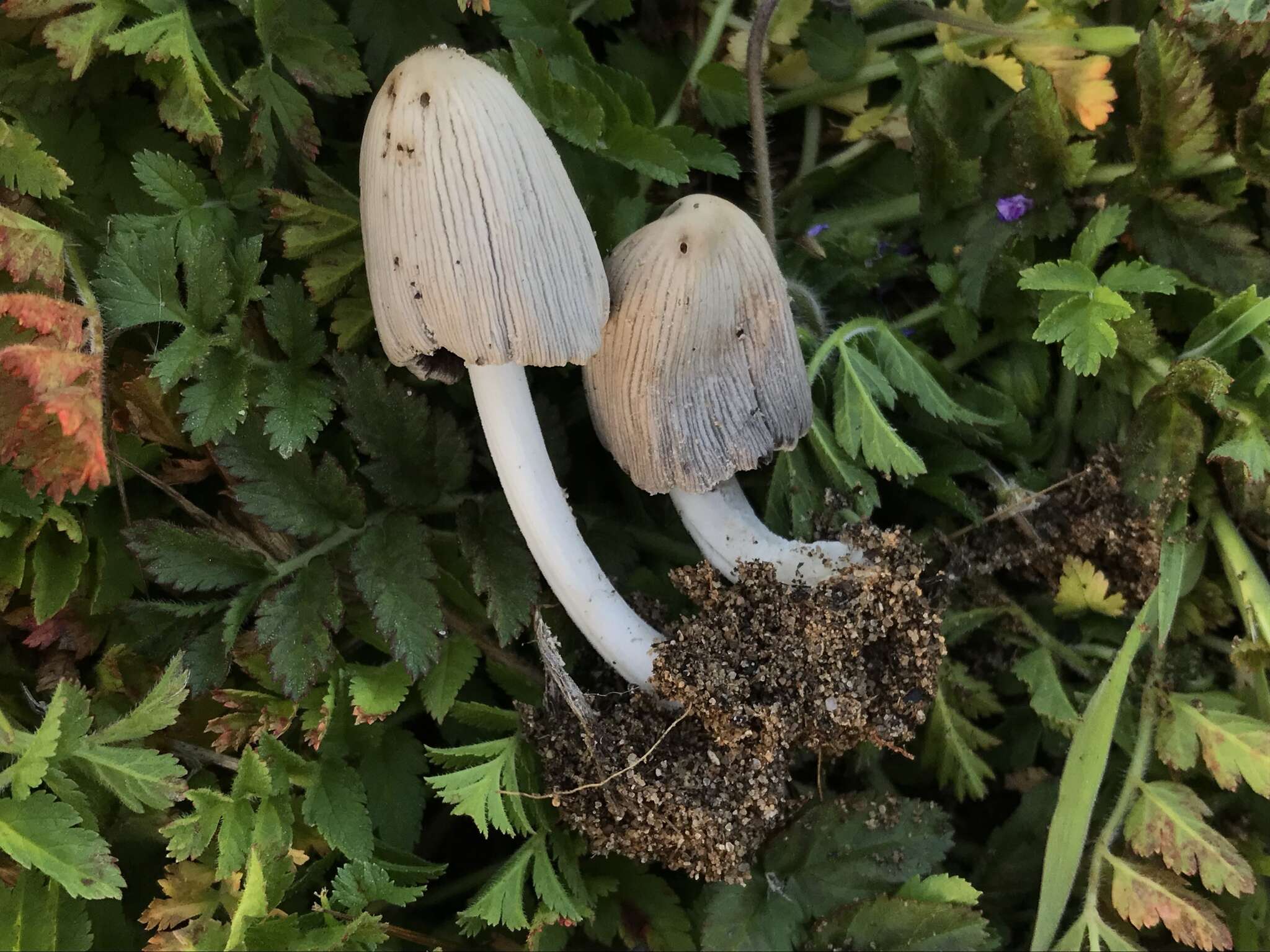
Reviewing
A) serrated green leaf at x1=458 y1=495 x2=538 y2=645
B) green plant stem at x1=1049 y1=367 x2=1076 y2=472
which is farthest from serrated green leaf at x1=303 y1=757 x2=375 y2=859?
green plant stem at x1=1049 y1=367 x2=1076 y2=472

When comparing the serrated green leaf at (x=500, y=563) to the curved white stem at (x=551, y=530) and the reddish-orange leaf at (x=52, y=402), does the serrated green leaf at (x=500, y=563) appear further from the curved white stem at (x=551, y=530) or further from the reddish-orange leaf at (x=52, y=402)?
the reddish-orange leaf at (x=52, y=402)

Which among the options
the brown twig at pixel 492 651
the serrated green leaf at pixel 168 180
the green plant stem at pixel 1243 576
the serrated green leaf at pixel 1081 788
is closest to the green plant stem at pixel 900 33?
the green plant stem at pixel 1243 576

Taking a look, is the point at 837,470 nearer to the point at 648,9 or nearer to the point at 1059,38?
the point at 1059,38

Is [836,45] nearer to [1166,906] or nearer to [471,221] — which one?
[471,221]

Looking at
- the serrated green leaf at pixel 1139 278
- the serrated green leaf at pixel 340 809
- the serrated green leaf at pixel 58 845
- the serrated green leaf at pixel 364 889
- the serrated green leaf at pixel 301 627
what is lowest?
the serrated green leaf at pixel 364 889

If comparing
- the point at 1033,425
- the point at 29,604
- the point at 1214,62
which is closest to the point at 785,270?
the point at 1033,425

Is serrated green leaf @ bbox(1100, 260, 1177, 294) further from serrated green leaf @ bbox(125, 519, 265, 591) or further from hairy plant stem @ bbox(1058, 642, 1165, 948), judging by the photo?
serrated green leaf @ bbox(125, 519, 265, 591)

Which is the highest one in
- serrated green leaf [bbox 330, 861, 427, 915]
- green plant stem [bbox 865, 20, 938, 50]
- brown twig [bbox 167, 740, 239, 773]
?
green plant stem [bbox 865, 20, 938, 50]
